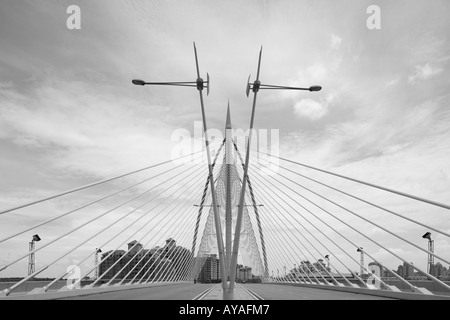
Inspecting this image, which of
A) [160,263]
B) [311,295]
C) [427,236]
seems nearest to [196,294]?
[311,295]

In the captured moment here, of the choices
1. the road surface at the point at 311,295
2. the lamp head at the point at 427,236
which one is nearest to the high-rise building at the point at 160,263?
the road surface at the point at 311,295

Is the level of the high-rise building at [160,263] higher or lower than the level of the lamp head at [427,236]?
lower

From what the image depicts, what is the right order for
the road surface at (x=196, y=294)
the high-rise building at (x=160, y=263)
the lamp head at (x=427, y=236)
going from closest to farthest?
the road surface at (x=196, y=294), the high-rise building at (x=160, y=263), the lamp head at (x=427, y=236)

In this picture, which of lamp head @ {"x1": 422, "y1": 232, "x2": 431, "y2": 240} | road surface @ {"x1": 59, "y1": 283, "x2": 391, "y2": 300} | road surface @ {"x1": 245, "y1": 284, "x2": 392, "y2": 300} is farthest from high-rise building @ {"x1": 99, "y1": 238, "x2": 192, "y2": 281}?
lamp head @ {"x1": 422, "y1": 232, "x2": 431, "y2": 240}

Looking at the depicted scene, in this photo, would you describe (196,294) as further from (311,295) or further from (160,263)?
(160,263)

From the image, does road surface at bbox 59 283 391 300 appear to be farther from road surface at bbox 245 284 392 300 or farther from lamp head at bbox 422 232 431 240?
lamp head at bbox 422 232 431 240

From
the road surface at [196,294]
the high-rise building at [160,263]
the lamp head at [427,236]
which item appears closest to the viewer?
the road surface at [196,294]

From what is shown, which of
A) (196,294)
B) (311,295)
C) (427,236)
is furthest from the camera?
(427,236)

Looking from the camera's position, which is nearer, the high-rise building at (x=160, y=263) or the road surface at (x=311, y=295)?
the road surface at (x=311, y=295)

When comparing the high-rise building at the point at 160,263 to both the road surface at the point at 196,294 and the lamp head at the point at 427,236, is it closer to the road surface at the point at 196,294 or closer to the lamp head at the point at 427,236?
the road surface at the point at 196,294
